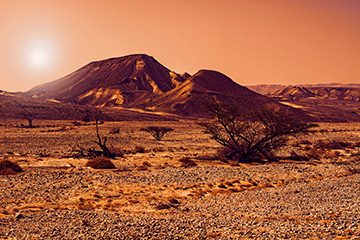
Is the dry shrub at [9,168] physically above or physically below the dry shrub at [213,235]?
above

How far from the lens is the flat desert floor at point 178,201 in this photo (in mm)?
11047

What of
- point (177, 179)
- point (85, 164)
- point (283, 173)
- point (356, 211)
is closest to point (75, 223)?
point (177, 179)

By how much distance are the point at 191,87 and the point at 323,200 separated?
135m

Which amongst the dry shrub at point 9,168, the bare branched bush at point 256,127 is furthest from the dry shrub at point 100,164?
the bare branched bush at point 256,127

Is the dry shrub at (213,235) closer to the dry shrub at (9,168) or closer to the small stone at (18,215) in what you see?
the small stone at (18,215)

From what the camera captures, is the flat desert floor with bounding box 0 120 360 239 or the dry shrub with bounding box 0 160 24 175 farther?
the dry shrub with bounding box 0 160 24 175

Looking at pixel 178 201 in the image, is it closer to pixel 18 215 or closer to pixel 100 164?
pixel 18 215

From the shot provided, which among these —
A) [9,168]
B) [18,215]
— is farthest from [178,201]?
[9,168]

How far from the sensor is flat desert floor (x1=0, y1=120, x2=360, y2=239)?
11.0 meters

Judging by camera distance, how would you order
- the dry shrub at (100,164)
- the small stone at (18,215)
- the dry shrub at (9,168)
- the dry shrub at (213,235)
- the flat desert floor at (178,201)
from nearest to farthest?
the dry shrub at (213,235) < the flat desert floor at (178,201) < the small stone at (18,215) < the dry shrub at (9,168) < the dry shrub at (100,164)

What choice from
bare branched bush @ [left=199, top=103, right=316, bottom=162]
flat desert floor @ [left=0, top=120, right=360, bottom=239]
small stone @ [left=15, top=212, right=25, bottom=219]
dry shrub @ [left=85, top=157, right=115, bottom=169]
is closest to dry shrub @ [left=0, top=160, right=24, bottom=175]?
flat desert floor @ [left=0, top=120, right=360, bottom=239]

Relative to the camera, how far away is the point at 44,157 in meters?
→ 29.7

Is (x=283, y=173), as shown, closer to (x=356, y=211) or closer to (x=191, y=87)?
(x=356, y=211)

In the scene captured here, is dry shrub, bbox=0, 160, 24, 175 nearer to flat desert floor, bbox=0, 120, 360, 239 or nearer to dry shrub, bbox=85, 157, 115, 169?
flat desert floor, bbox=0, 120, 360, 239
